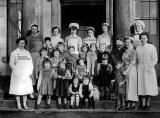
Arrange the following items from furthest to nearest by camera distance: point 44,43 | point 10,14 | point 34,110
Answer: point 10,14 < point 44,43 < point 34,110

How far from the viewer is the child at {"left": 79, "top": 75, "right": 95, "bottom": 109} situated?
493 inches

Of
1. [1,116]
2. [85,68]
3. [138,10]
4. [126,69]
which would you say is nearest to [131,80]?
[126,69]

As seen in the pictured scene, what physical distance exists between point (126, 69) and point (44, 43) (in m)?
2.42

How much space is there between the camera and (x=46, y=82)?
1273 cm

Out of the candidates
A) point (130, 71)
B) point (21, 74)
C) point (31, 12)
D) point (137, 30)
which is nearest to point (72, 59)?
point (21, 74)

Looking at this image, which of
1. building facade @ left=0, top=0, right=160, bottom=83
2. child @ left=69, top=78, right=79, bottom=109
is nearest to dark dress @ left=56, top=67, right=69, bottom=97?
child @ left=69, top=78, right=79, bottom=109

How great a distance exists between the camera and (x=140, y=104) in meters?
12.6

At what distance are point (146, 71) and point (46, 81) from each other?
2613mm

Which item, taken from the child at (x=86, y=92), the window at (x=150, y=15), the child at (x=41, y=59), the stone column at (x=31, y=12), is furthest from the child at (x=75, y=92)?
the window at (x=150, y=15)

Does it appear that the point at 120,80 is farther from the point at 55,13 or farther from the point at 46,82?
the point at 55,13

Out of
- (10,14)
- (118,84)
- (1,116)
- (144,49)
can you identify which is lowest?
(1,116)

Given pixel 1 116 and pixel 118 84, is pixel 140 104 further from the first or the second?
pixel 1 116

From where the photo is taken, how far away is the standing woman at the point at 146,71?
12414 mm

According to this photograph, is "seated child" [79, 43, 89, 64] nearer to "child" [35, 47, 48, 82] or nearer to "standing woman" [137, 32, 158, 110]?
"child" [35, 47, 48, 82]
